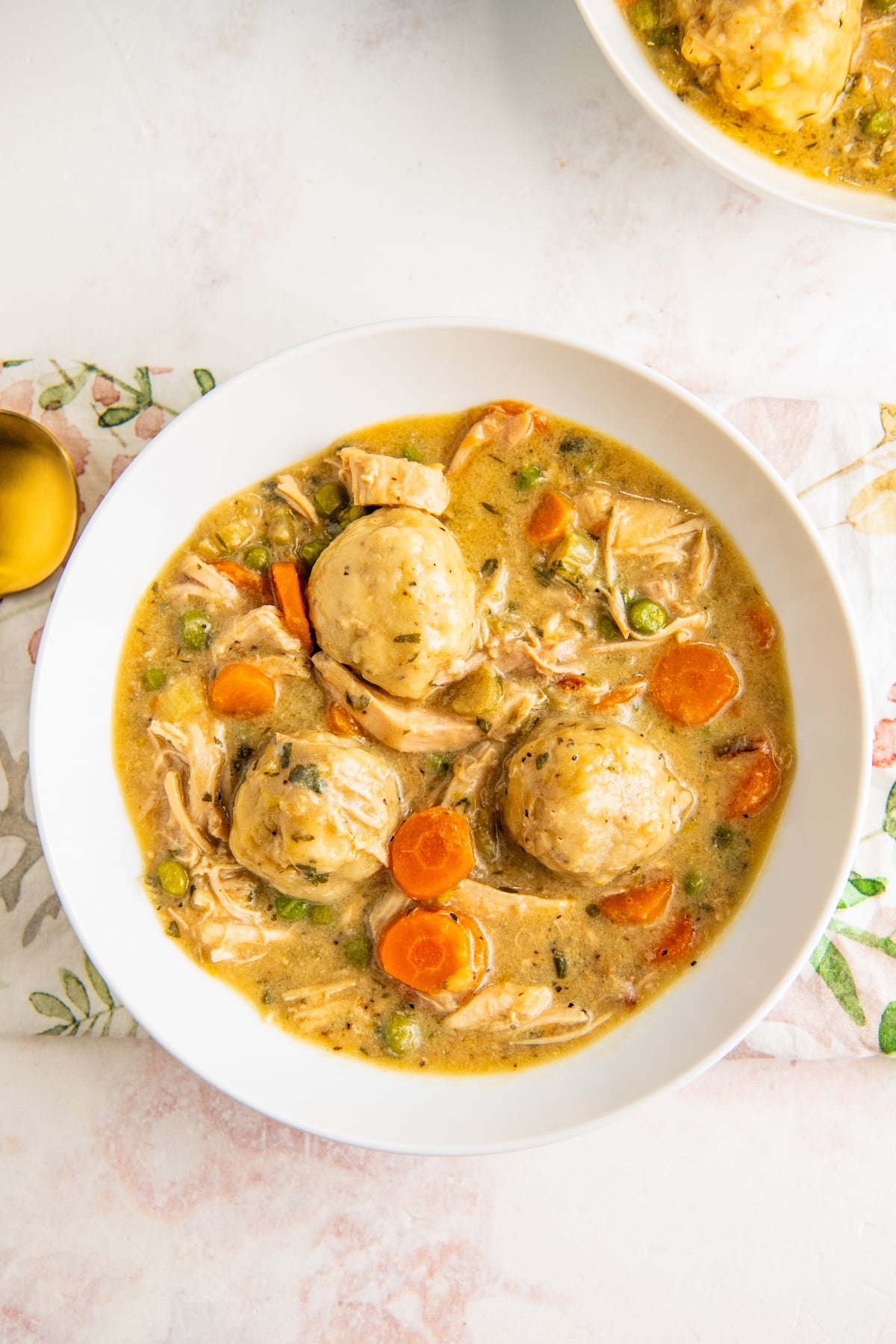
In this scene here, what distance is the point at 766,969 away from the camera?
332cm

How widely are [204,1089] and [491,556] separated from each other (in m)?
2.43

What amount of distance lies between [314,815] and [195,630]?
0.89 metres

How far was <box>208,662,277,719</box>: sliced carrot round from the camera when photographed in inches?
135

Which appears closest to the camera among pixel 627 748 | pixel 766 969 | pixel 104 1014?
pixel 627 748

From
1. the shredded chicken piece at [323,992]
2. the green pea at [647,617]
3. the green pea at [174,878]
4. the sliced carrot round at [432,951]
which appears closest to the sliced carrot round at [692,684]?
the green pea at [647,617]

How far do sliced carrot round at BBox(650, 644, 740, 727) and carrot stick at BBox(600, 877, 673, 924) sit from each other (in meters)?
0.62

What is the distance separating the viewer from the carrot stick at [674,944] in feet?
11.5

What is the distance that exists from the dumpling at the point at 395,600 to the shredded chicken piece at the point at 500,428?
37 centimetres

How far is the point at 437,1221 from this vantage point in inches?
153

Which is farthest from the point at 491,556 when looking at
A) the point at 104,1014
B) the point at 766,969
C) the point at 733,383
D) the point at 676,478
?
the point at 104,1014

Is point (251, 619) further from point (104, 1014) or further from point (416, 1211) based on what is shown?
point (416, 1211)

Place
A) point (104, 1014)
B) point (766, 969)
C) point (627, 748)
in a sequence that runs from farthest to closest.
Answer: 1. point (104, 1014)
2. point (766, 969)
3. point (627, 748)

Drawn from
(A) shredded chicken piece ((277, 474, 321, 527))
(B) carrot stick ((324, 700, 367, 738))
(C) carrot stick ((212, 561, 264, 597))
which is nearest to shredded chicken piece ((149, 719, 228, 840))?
(B) carrot stick ((324, 700, 367, 738))

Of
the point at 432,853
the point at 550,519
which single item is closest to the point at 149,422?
the point at 550,519
